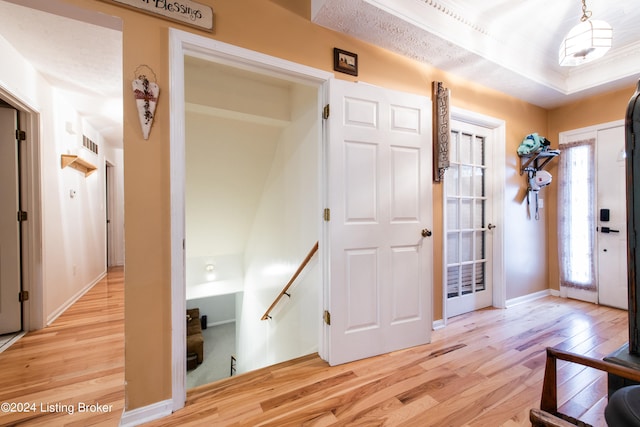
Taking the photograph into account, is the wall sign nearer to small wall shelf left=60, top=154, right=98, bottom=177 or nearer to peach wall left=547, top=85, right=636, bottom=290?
small wall shelf left=60, top=154, right=98, bottom=177

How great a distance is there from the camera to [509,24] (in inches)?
88.2

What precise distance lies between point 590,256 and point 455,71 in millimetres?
2864

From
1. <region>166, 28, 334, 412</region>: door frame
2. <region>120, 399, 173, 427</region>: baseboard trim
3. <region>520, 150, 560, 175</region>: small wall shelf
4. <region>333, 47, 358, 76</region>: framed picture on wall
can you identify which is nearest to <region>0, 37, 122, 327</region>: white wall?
<region>166, 28, 334, 412</region>: door frame

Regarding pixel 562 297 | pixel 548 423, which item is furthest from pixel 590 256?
pixel 548 423

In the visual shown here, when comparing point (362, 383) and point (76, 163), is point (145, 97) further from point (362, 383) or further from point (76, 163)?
point (76, 163)

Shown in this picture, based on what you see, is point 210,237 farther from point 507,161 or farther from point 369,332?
point 507,161

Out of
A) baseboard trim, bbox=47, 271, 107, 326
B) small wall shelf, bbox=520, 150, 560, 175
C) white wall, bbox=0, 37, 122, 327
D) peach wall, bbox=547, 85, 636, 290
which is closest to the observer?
white wall, bbox=0, 37, 122, 327

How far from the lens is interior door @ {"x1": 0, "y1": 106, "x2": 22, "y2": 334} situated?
7.38 feet

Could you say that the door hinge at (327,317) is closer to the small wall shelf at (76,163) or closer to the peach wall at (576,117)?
the small wall shelf at (76,163)

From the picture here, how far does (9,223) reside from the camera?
2277 millimetres

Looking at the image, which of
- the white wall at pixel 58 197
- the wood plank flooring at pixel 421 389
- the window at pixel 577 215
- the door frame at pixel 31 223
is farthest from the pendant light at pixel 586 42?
the door frame at pixel 31 223

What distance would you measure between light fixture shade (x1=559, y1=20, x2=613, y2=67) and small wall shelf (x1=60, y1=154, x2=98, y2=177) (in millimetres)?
4800

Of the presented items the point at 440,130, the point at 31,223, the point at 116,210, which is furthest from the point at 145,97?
the point at 116,210

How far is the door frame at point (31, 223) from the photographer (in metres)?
2.33
